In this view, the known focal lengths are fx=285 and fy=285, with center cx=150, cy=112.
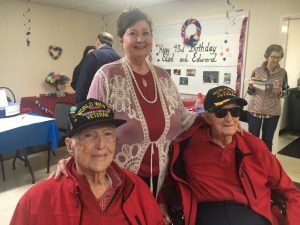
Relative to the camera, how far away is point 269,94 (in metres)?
3.37

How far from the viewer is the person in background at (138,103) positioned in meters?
1.43

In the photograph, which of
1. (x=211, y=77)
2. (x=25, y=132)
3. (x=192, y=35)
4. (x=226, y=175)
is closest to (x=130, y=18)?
(x=226, y=175)

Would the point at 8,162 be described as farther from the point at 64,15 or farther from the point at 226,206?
the point at 226,206

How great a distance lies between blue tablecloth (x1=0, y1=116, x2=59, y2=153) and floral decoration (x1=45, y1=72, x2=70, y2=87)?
1758 millimetres

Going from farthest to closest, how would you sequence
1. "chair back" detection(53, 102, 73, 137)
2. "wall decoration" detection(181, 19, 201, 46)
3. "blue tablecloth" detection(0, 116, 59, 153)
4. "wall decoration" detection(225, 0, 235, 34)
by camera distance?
"wall decoration" detection(181, 19, 201, 46)
"wall decoration" detection(225, 0, 235, 34)
"chair back" detection(53, 102, 73, 137)
"blue tablecloth" detection(0, 116, 59, 153)

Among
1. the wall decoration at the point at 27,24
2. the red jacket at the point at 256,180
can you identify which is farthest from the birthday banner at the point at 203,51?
the red jacket at the point at 256,180

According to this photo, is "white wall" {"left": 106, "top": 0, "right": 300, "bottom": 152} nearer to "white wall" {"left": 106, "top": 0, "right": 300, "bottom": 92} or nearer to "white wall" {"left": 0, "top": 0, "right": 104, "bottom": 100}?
"white wall" {"left": 106, "top": 0, "right": 300, "bottom": 92}

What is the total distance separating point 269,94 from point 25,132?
2815mm

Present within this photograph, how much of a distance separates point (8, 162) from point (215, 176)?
325cm

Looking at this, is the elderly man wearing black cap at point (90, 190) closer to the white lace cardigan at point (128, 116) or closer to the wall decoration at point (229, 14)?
the white lace cardigan at point (128, 116)

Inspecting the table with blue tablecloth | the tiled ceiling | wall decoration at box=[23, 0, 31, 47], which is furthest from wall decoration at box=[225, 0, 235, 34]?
wall decoration at box=[23, 0, 31, 47]

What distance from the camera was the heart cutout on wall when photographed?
5184 millimetres

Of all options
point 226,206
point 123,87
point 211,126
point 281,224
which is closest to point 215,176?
point 226,206

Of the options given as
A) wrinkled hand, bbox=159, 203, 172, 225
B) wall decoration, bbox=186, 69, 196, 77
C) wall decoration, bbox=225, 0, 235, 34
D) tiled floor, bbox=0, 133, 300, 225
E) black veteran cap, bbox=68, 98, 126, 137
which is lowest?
tiled floor, bbox=0, 133, 300, 225
